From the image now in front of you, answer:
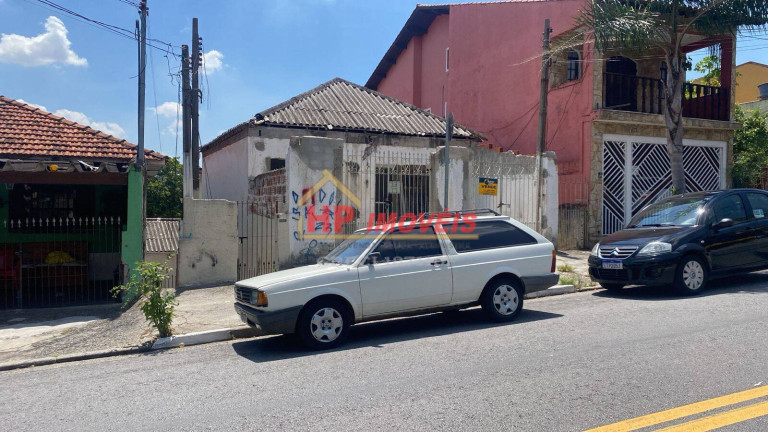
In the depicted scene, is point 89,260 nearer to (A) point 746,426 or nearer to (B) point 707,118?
(A) point 746,426

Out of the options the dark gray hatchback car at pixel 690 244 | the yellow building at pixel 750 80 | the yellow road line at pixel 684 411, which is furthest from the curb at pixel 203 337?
the yellow building at pixel 750 80

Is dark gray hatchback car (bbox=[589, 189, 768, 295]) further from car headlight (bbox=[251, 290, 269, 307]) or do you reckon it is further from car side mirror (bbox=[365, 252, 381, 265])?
car headlight (bbox=[251, 290, 269, 307])

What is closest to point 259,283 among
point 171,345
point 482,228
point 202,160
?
point 171,345

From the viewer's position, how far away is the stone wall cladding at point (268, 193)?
11.6 m

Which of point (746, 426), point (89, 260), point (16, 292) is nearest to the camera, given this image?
point (746, 426)

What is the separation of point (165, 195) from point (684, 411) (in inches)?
820

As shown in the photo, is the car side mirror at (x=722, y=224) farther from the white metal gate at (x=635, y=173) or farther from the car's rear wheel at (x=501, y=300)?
the white metal gate at (x=635, y=173)

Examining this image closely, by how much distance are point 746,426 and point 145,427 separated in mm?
4337

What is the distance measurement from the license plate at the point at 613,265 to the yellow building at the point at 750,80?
28.1 metres

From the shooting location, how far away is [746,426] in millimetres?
3855

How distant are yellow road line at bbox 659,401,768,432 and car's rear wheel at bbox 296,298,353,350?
12.2ft

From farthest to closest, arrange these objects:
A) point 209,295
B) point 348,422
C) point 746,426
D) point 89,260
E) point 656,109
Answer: point 656,109 < point 89,260 < point 209,295 < point 348,422 < point 746,426

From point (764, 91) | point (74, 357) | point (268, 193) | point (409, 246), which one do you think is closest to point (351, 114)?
point (268, 193)

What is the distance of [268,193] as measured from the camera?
41.6 feet
